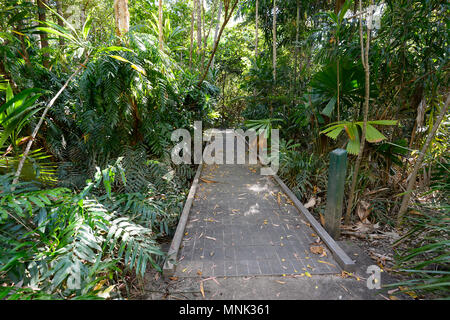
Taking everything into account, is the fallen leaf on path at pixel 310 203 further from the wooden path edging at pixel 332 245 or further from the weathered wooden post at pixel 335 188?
the weathered wooden post at pixel 335 188

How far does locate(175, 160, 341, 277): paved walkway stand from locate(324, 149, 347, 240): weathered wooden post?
0.28 m

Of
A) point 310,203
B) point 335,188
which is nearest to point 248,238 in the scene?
point 335,188

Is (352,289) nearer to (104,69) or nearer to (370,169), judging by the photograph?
(370,169)

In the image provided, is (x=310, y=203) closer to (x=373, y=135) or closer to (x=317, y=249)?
(x=317, y=249)

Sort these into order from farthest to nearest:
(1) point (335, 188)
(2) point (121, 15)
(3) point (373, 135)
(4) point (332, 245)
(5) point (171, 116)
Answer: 1. (5) point (171, 116)
2. (2) point (121, 15)
3. (1) point (335, 188)
4. (3) point (373, 135)
5. (4) point (332, 245)

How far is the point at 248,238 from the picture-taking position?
2.99 m

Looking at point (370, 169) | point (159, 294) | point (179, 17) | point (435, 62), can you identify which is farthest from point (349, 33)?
point (179, 17)

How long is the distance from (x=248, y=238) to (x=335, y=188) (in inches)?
50.0

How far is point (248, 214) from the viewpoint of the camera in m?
3.65

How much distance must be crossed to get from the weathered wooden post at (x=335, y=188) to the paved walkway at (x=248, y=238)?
0.93ft

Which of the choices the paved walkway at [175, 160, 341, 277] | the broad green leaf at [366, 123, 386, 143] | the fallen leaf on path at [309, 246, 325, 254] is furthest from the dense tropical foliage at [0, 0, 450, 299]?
the fallen leaf on path at [309, 246, 325, 254]

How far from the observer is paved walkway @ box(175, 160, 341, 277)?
7.97 ft

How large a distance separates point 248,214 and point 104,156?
2516 millimetres

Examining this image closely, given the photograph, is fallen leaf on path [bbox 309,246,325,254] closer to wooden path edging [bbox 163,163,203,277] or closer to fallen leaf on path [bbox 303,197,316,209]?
fallen leaf on path [bbox 303,197,316,209]
